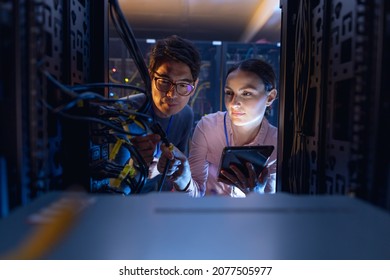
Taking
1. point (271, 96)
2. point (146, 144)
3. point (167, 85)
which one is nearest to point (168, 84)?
point (167, 85)

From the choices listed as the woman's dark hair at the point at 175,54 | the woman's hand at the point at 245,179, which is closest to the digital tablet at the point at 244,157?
the woman's hand at the point at 245,179

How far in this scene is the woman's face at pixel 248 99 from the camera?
0.79 meters

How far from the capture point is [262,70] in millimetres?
813

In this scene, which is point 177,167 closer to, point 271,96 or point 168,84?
point 168,84

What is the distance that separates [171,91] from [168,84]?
0.7 inches

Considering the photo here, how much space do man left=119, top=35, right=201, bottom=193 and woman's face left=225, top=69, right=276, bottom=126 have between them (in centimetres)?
11

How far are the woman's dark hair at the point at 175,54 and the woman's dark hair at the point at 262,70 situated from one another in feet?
0.37

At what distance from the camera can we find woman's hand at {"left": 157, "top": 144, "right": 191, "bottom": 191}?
2.39 feet

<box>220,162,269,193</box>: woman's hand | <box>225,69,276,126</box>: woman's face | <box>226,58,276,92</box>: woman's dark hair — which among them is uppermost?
<box>226,58,276,92</box>: woman's dark hair

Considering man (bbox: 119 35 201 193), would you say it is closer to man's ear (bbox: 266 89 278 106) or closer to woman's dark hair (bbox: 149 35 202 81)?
woman's dark hair (bbox: 149 35 202 81)

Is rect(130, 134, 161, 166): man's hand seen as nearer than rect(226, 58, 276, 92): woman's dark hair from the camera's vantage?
Yes

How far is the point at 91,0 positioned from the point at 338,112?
0.59 metres

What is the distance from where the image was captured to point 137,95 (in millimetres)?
730

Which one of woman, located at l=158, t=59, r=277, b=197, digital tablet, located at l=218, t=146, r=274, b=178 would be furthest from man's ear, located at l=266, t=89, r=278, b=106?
digital tablet, located at l=218, t=146, r=274, b=178
